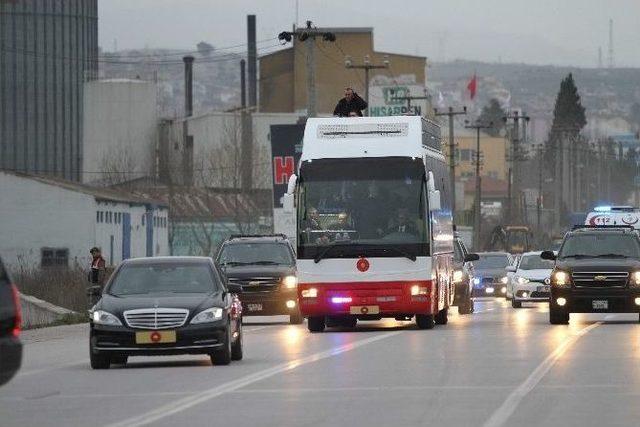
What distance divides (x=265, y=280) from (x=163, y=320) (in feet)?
55.5

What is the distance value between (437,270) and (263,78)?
110 metres

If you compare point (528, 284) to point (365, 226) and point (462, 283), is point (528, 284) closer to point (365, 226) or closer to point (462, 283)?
point (462, 283)

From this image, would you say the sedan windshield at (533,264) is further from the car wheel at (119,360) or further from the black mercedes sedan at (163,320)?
the black mercedes sedan at (163,320)

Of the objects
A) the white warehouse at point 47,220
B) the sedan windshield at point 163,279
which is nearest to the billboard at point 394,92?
the white warehouse at point 47,220

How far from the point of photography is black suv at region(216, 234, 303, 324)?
42.6 m

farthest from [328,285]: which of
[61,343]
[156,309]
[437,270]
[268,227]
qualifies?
[268,227]

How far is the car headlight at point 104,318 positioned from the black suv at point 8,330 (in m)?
9.92

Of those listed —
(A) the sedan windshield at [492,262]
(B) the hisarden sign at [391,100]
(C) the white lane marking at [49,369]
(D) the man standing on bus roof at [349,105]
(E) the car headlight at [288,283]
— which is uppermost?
(B) the hisarden sign at [391,100]

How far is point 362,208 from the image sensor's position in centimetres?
3628

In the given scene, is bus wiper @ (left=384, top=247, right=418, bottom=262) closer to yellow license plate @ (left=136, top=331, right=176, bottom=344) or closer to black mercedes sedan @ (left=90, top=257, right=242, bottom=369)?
black mercedes sedan @ (left=90, top=257, right=242, bottom=369)

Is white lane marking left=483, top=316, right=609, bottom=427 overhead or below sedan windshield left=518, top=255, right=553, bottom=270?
below

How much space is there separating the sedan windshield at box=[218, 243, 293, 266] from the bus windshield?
7.11 metres

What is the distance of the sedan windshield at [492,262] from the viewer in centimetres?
6756

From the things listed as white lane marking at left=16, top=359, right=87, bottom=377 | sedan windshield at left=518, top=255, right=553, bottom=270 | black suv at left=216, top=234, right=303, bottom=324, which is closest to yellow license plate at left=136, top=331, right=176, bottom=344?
white lane marking at left=16, top=359, right=87, bottom=377
